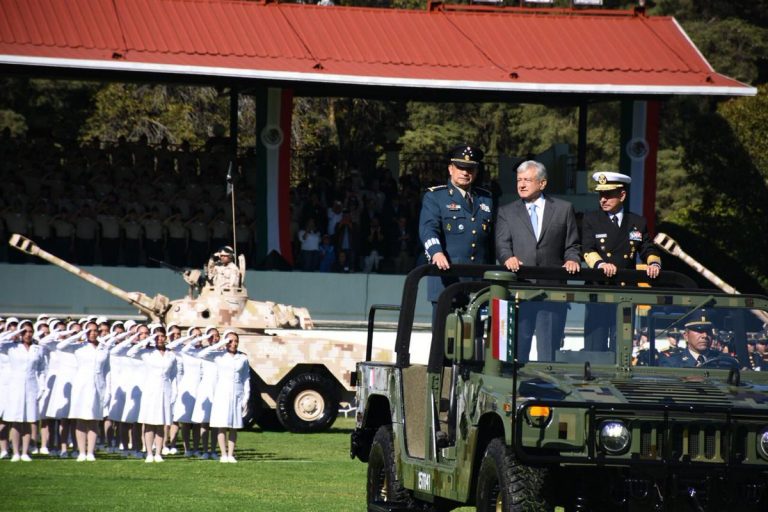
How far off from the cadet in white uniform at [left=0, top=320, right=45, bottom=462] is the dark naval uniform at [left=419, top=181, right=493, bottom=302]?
30.7ft

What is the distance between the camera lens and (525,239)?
36.0 ft

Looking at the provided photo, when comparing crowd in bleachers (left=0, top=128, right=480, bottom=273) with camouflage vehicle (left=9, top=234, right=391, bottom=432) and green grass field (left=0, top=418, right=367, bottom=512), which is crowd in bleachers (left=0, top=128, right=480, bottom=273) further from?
green grass field (left=0, top=418, right=367, bottom=512)

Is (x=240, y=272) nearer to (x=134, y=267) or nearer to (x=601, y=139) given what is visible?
(x=134, y=267)

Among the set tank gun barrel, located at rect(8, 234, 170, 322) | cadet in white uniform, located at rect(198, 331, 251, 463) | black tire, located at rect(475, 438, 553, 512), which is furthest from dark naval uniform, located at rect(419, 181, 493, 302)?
tank gun barrel, located at rect(8, 234, 170, 322)

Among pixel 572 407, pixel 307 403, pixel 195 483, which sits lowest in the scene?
pixel 195 483

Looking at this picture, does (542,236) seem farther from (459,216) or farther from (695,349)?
(695,349)

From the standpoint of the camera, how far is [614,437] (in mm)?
8305

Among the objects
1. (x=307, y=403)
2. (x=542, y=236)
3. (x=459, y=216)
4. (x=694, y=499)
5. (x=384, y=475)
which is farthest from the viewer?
(x=307, y=403)

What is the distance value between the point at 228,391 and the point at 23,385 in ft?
8.16

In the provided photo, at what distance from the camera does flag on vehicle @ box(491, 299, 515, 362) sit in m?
8.66

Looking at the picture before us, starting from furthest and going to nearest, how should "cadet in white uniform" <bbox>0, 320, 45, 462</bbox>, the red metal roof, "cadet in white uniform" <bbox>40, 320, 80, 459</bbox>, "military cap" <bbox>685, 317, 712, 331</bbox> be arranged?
the red metal roof < "cadet in white uniform" <bbox>40, 320, 80, 459</bbox> < "cadet in white uniform" <bbox>0, 320, 45, 462</bbox> < "military cap" <bbox>685, 317, 712, 331</bbox>

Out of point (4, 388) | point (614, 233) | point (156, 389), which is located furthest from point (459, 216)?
point (4, 388)

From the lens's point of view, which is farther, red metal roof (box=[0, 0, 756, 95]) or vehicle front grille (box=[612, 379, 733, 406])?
red metal roof (box=[0, 0, 756, 95])

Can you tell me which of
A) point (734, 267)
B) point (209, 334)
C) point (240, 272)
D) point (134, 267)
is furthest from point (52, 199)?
point (734, 267)
